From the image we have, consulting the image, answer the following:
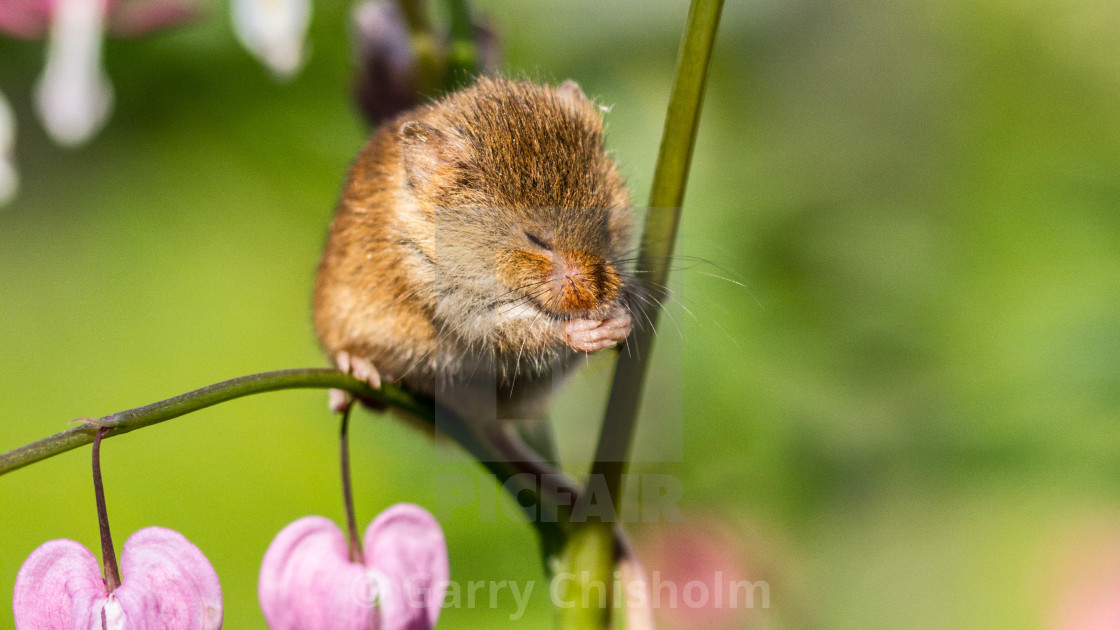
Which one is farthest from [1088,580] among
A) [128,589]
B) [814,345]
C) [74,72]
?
[74,72]

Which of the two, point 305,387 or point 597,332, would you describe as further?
point 597,332

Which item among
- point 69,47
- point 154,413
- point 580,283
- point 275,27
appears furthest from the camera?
point 69,47

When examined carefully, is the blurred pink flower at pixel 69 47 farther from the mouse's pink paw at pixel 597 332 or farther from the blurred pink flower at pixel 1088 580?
the blurred pink flower at pixel 1088 580

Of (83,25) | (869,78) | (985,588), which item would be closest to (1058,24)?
(869,78)

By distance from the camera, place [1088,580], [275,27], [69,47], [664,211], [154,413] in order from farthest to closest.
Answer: [1088,580] < [69,47] < [275,27] < [664,211] < [154,413]

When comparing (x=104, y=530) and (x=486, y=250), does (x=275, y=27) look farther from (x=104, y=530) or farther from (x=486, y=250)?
(x=104, y=530)

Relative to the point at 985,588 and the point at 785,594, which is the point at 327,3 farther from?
the point at 985,588
